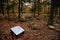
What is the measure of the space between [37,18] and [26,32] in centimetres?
230

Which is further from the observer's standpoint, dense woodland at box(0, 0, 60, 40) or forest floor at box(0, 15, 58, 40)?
dense woodland at box(0, 0, 60, 40)

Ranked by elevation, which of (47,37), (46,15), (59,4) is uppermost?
(59,4)

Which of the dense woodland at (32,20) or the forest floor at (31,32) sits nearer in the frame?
the forest floor at (31,32)

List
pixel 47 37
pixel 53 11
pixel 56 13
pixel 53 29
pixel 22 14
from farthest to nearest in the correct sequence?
1. pixel 22 14
2. pixel 56 13
3. pixel 53 11
4. pixel 53 29
5. pixel 47 37

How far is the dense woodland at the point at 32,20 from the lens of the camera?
6.62 meters

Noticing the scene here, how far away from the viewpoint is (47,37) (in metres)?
6.51

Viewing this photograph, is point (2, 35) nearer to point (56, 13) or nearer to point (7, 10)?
point (7, 10)

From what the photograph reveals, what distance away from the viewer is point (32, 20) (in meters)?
8.63

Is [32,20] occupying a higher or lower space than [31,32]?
higher

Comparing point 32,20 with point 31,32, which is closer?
point 31,32

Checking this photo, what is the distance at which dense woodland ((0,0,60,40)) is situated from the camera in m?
6.62

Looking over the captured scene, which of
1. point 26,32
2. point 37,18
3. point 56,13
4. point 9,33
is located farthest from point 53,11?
point 9,33

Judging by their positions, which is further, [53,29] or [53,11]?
[53,11]

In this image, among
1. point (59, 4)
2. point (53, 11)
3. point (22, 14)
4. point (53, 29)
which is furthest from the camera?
point (22, 14)
